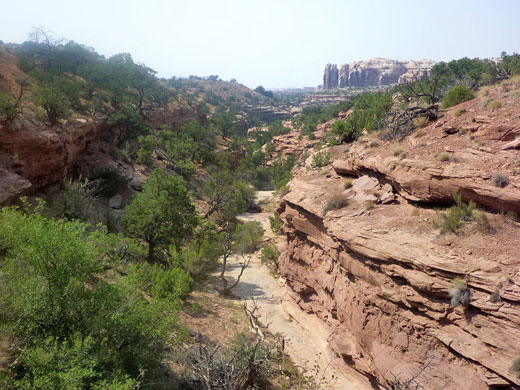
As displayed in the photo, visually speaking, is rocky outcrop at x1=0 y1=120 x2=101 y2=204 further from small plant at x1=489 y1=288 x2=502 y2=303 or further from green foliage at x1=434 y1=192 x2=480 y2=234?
small plant at x1=489 y1=288 x2=502 y2=303

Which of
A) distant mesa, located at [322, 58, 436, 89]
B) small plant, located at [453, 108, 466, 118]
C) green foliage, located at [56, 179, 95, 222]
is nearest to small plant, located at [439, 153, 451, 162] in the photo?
small plant, located at [453, 108, 466, 118]

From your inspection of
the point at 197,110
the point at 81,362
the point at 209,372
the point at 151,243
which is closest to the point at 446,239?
the point at 209,372

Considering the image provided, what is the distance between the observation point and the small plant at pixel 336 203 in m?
14.0

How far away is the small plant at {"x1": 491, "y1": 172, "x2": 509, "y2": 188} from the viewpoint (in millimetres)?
9774

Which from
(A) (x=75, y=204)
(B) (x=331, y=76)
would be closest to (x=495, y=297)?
(A) (x=75, y=204)

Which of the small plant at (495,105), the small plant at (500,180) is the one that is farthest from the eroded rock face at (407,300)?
the small plant at (495,105)

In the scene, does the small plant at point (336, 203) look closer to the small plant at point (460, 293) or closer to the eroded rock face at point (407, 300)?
the eroded rock face at point (407, 300)

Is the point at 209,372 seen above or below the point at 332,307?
above

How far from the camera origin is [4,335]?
21.2ft

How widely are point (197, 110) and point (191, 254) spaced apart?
1975 inches

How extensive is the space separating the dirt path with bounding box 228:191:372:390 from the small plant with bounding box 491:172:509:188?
859cm

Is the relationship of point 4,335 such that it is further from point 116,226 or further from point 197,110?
point 197,110

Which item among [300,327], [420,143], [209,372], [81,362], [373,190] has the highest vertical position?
[420,143]

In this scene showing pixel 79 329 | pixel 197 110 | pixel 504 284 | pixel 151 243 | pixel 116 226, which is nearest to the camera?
pixel 79 329
